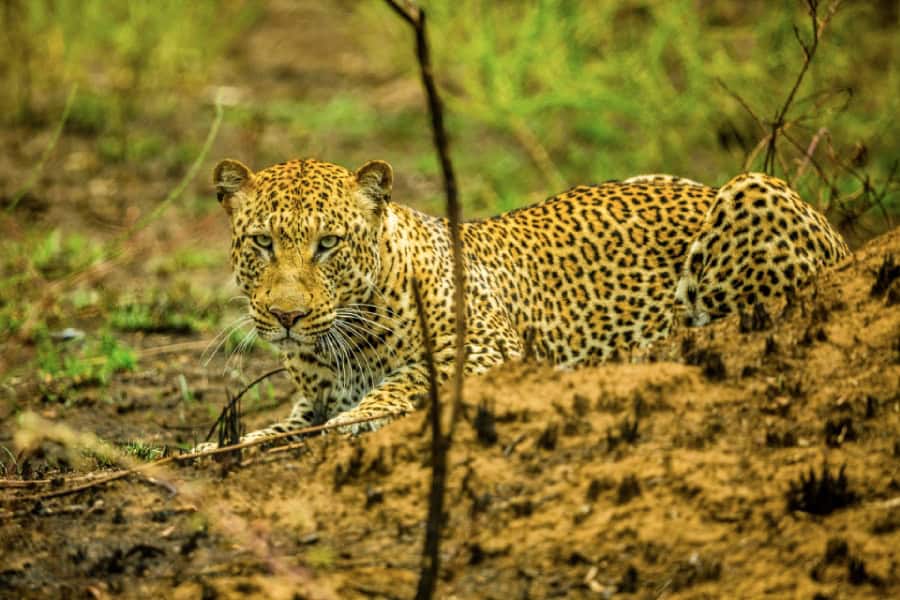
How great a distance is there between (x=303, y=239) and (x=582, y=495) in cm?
199

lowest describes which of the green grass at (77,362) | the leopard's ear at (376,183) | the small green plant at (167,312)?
the green grass at (77,362)

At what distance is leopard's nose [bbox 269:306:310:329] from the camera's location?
18.9 ft

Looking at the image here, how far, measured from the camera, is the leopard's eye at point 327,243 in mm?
5973

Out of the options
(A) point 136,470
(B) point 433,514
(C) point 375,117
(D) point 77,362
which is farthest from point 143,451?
(C) point 375,117

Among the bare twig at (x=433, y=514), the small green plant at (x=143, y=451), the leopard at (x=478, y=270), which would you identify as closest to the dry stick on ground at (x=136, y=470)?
the leopard at (x=478, y=270)

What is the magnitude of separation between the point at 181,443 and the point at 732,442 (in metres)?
3.27

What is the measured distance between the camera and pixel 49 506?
16.1ft

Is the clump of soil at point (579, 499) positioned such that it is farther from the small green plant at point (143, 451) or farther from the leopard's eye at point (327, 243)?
the leopard's eye at point (327, 243)

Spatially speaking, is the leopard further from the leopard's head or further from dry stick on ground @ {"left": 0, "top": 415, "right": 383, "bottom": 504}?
dry stick on ground @ {"left": 0, "top": 415, "right": 383, "bottom": 504}

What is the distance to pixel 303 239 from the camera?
593 centimetres

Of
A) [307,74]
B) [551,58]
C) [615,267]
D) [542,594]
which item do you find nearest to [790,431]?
[542,594]

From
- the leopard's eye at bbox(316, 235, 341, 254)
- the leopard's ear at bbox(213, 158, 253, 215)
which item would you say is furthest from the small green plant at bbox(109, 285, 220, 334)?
the leopard's eye at bbox(316, 235, 341, 254)

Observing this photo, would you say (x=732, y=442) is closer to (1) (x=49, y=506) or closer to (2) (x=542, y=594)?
(2) (x=542, y=594)

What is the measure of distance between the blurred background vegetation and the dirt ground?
2.25m
